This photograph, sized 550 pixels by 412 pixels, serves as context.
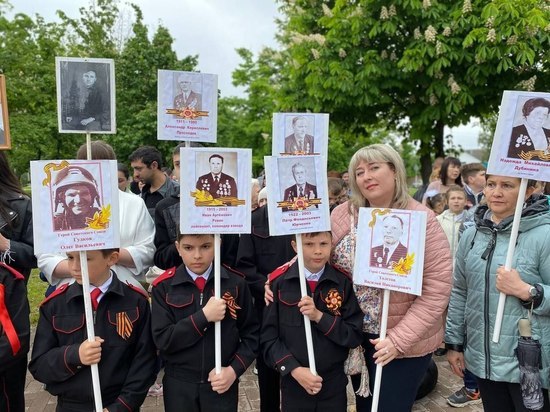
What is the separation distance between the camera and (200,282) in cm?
288

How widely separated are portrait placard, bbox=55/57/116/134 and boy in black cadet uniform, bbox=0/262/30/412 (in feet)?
3.54

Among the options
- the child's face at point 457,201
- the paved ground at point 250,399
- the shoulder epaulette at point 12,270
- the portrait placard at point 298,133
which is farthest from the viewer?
the child's face at point 457,201

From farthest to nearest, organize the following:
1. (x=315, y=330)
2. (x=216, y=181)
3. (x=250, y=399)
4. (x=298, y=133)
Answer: (x=250, y=399)
(x=298, y=133)
(x=315, y=330)
(x=216, y=181)

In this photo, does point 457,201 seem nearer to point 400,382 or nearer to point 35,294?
point 400,382

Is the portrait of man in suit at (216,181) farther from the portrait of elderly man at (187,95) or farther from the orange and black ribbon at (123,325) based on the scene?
the portrait of elderly man at (187,95)

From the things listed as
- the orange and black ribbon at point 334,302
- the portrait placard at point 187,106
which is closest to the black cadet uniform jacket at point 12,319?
the portrait placard at point 187,106

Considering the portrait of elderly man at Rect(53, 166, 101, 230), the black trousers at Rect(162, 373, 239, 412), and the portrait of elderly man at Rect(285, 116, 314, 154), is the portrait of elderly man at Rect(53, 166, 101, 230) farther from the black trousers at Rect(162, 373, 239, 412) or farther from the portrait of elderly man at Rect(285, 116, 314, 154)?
the portrait of elderly man at Rect(285, 116, 314, 154)

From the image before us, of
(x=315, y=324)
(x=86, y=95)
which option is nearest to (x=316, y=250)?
(x=315, y=324)

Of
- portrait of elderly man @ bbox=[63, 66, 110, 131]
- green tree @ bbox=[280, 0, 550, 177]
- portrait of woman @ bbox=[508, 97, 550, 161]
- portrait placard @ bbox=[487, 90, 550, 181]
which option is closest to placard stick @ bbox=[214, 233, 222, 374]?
portrait of elderly man @ bbox=[63, 66, 110, 131]

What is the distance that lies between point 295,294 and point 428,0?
741cm

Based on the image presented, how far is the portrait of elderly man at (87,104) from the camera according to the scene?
326 centimetres

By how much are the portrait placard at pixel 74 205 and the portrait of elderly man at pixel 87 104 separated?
0.96 metres

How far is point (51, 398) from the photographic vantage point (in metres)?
4.57

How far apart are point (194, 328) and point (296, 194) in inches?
38.6
